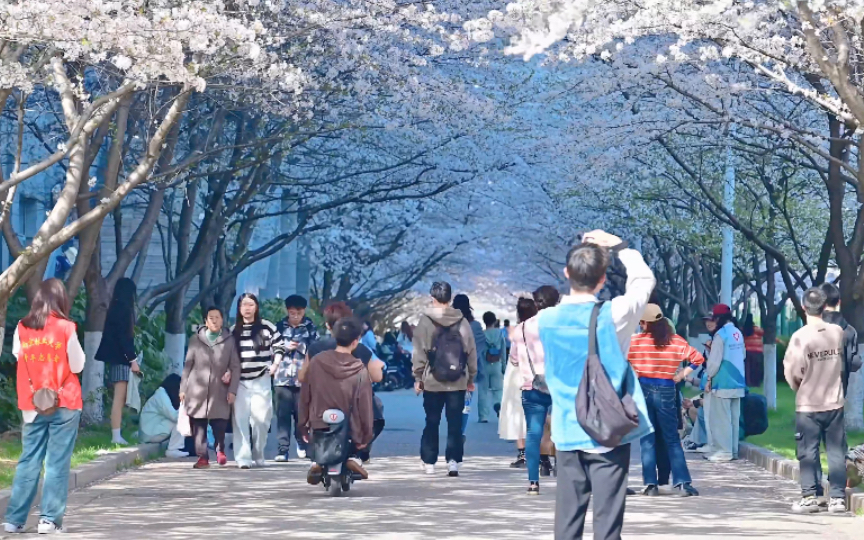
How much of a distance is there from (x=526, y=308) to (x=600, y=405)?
8.01 m

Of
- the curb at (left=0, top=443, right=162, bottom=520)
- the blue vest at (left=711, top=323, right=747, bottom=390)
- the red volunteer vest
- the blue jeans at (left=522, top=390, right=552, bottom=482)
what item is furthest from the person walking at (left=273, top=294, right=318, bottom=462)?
the red volunteer vest

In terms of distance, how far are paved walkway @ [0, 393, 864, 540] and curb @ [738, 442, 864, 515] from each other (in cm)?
16

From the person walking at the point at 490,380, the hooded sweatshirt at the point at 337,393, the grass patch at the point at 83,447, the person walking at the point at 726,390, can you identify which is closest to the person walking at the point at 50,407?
the grass patch at the point at 83,447

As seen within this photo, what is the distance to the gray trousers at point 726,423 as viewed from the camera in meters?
17.0

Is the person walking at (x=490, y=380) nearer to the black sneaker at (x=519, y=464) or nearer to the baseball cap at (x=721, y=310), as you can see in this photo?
the baseball cap at (x=721, y=310)

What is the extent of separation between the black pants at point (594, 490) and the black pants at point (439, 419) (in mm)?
7300

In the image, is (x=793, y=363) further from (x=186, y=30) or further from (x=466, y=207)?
(x=466, y=207)

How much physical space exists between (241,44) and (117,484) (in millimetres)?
4085

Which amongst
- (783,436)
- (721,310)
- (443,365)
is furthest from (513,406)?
(783,436)

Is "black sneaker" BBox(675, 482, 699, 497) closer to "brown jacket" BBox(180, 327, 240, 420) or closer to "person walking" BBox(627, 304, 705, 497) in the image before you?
"person walking" BBox(627, 304, 705, 497)

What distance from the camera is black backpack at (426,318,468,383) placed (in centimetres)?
1384

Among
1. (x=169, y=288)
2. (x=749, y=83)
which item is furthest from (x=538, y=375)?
(x=169, y=288)

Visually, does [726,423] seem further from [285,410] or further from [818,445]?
[818,445]

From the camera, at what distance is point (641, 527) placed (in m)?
10.3
